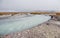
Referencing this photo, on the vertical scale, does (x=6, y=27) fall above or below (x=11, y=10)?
above

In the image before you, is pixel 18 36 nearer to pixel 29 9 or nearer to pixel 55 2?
pixel 29 9

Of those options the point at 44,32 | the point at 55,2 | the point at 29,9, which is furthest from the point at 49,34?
the point at 55,2

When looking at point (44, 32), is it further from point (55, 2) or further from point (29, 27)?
point (55, 2)

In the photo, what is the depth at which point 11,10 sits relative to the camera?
1.73m

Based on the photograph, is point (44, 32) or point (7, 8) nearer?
point (44, 32)

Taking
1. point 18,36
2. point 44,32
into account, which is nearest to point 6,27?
point 18,36

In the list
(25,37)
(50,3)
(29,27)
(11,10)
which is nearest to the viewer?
(25,37)

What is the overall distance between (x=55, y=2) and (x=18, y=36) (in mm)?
1296

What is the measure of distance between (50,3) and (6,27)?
1.20 m

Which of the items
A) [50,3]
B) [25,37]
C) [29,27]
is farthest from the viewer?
[50,3]

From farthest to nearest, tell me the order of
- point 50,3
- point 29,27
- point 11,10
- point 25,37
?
point 50,3
point 11,10
point 29,27
point 25,37

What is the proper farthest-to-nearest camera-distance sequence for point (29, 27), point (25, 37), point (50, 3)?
1. point (50, 3)
2. point (29, 27)
3. point (25, 37)

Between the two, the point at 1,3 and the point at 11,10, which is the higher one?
the point at 1,3

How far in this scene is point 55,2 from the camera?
188cm
